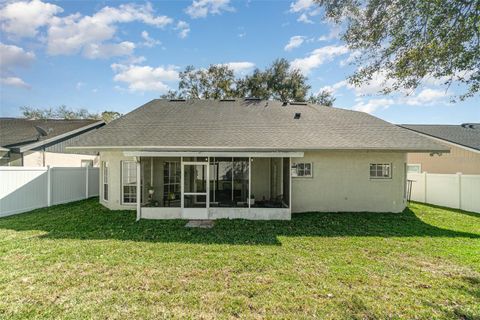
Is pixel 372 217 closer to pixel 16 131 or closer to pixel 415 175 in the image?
pixel 415 175

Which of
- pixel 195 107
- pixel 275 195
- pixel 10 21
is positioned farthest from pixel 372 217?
pixel 10 21

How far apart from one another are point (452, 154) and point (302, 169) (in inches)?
465

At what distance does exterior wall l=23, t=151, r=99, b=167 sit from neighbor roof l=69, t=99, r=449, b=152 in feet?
21.5

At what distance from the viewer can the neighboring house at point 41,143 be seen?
14.8 meters

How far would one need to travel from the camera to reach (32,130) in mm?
18109

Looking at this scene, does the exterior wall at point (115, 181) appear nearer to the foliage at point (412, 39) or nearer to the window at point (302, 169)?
the window at point (302, 169)

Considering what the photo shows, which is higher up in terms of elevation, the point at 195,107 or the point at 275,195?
the point at 195,107

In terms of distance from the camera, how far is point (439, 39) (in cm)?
621

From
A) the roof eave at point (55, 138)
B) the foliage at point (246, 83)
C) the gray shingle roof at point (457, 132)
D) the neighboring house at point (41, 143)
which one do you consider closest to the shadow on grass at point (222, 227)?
the roof eave at point (55, 138)

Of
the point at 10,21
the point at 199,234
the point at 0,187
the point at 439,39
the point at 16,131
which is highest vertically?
the point at 10,21

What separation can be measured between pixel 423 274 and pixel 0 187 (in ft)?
43.5

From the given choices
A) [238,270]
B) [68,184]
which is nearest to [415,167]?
[238,270]

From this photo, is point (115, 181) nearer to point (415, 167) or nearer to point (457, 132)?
point (415, 167)

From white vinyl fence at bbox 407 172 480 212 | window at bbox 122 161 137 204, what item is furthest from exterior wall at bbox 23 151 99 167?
white vinyl fence at bbox 407 172 480 212
